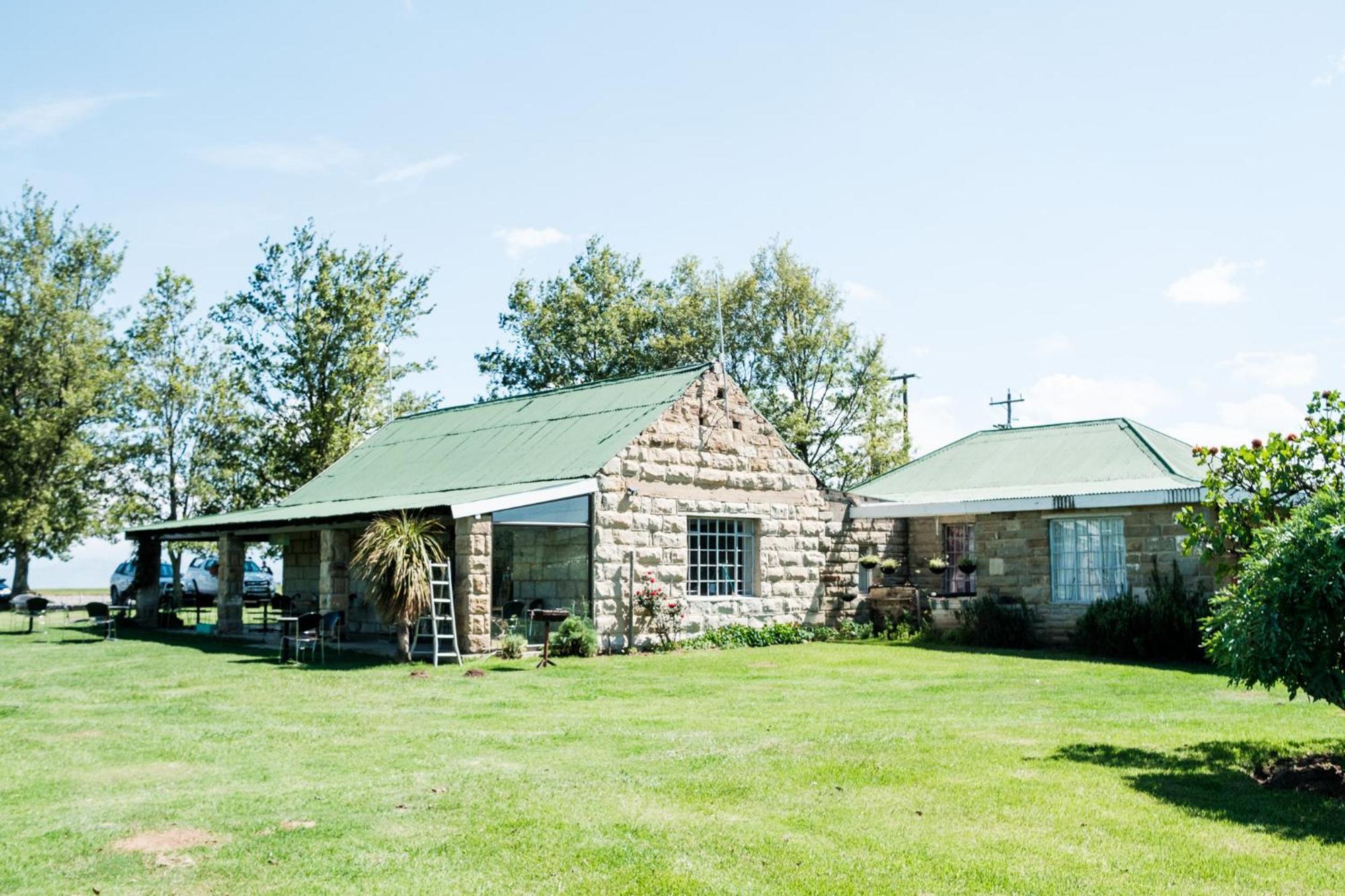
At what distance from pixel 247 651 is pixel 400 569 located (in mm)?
4598

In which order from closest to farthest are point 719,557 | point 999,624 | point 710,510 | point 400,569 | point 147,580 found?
point 400,569, point 999,624, point 710,510, point 719,557, point 147,580

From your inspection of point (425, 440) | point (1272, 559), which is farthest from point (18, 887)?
point (425, 440)

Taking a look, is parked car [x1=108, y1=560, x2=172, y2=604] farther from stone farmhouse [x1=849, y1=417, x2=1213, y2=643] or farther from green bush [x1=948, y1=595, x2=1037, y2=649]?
green bush [x1=948, y1=595, x2=1037, y2=649]

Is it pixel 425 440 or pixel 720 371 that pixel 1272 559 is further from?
pixel 425 440

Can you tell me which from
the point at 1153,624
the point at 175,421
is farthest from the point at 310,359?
the point at 1153,624

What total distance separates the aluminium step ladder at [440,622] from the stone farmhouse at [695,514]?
0.89ft

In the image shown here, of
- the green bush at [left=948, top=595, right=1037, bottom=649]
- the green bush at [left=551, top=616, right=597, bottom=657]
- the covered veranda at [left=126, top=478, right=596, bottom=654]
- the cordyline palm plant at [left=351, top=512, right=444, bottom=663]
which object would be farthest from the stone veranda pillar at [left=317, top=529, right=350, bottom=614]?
the green bush at [left=948, top=595, right=1037, bottom=649]

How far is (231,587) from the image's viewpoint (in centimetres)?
2283

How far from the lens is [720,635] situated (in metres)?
20.0

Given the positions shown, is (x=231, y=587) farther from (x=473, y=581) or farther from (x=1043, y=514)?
(x=1043, y=514)

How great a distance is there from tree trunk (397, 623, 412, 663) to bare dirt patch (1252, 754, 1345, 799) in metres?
11.4

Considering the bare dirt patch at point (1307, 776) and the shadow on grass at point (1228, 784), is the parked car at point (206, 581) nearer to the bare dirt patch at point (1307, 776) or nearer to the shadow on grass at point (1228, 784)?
the shadow on grass at point (1228, 784)

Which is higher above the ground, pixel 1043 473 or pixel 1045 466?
pixel 1045 466

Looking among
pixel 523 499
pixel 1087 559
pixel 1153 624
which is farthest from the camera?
pixel 1087 559
